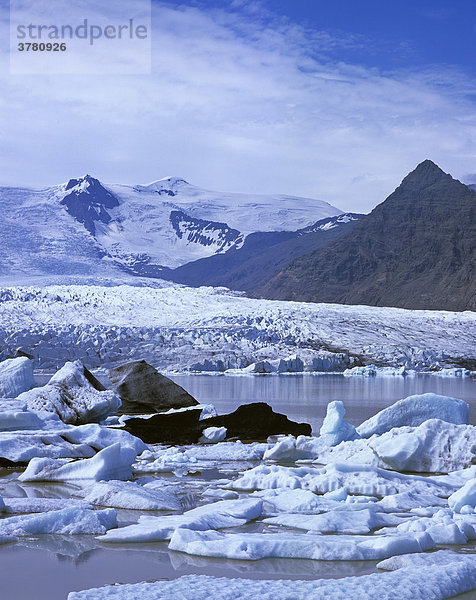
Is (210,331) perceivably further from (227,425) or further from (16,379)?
(227,425)

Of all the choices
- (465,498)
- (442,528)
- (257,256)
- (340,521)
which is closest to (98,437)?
(340,521)

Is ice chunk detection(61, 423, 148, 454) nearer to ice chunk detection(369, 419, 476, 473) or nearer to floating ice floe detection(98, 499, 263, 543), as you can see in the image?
ice chunk detection(369, 419, 476, 473)

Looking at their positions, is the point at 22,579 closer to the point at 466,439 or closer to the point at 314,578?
the point at 314,578

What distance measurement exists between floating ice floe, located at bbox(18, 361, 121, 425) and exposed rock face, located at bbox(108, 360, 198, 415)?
3.01 meters

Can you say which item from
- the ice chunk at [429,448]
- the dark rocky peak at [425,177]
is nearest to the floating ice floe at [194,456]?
the ice chunk at [429,448]

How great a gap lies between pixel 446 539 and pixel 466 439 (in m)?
3.43

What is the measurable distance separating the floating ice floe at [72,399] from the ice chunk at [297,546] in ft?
22.7

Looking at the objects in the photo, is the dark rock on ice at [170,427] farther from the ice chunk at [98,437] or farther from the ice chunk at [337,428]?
the ice chunk at [337,428]

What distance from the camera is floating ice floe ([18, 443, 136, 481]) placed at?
252 inches

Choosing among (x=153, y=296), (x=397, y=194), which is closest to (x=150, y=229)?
(x=397, y=194)

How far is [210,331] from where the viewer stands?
38469 millimetres

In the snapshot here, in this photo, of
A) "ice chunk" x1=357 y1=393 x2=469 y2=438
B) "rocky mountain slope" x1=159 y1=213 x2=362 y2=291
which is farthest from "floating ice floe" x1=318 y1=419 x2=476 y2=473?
"rocky mountain slope" x1=159 y1=213 x2=362 y2=291

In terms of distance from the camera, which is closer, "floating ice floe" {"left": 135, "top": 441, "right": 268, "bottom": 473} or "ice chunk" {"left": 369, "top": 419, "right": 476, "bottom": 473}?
"ice chunk" {"left": 369, "top": 419, "right": 476, "bottom": 473}

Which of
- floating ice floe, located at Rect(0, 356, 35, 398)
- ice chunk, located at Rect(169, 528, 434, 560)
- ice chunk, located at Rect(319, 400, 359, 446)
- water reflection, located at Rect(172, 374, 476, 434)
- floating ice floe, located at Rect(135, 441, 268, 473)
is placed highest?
floating ice floe, located at Rect(0, 356, 35, 398)
